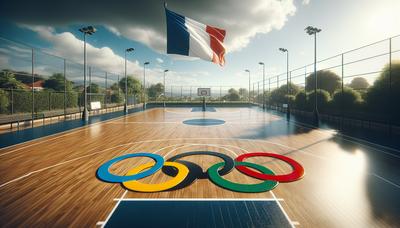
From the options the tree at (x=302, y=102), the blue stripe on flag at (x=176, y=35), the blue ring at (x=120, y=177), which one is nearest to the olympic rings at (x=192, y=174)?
the blue ring at (x=120, y=177)

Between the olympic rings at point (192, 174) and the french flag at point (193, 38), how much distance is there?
596 centimetres

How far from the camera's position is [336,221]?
14.0ft

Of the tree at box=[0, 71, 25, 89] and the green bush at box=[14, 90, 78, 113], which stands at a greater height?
the tree at box=[0, 71, 25, 89]

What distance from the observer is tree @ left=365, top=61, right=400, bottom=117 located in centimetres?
1291

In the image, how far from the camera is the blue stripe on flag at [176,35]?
410 inches

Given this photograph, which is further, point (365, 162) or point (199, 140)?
point (199, 140)

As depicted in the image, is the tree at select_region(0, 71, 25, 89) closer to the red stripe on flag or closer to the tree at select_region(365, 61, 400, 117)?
the red stripe on flag

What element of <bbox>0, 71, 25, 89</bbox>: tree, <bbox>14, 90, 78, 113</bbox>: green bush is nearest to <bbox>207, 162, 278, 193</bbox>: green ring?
<bbox>14, 90, 78, 113</bbox>: green bush

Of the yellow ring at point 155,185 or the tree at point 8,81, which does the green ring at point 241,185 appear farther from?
the tree at point 8,81

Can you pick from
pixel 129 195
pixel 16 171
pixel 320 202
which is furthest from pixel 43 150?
pixel 320 202

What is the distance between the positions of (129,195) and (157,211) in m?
1.20

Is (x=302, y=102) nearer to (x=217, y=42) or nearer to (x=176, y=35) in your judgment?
(x=217, y=42)

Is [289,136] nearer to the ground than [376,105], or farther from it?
nearer to the ground

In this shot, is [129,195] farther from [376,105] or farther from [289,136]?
[376,105]
